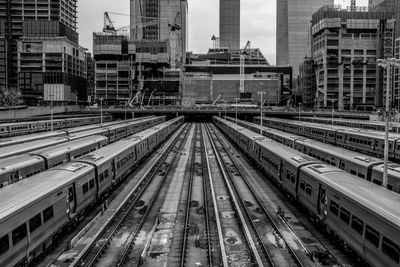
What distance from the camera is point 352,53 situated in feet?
630

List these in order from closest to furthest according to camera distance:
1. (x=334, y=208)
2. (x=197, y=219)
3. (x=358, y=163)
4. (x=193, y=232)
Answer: (x=334, y=208), (x=193, y=232), (x=197, y=219), (x=358, y=163)

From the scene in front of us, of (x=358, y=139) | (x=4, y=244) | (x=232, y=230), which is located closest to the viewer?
(x=4, y=244)

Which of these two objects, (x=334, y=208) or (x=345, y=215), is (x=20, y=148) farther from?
(x=345, y=215)

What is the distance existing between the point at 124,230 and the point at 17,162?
7.43m

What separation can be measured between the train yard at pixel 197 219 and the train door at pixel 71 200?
1.9 inches

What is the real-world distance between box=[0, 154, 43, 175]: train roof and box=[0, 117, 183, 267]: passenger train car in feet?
8.85

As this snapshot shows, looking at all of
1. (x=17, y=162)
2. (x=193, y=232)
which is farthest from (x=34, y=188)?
(x=193, y=232)

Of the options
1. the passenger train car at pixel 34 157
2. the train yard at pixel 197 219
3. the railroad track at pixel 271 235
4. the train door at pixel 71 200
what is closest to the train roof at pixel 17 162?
the passenger train car at pixel 34 157

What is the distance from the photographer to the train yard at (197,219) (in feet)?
52.6

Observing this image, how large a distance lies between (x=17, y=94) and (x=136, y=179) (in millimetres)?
132520

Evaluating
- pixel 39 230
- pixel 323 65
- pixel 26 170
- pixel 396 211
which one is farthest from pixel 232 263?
pixel 323 65

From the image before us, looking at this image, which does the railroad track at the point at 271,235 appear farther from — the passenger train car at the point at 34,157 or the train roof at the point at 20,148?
the train roof at the point at 20,148

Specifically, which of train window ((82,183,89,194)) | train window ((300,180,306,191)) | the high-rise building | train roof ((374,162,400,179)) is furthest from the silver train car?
the high-rise building

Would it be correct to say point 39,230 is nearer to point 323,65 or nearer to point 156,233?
point 156,233
